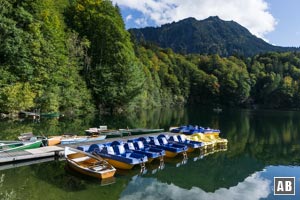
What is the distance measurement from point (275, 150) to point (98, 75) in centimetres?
3307

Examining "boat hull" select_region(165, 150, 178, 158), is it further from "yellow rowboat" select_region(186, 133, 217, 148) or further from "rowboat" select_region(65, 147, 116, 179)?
"rowboat" select_region(65, 147, 116, 179)

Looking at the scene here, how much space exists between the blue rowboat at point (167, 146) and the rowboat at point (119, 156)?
3.59m

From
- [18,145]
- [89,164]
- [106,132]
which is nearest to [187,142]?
[106,132]

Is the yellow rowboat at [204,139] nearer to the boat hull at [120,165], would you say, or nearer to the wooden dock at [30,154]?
the boat hull at [120,165]

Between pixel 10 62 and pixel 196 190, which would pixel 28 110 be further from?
pixel 196 190

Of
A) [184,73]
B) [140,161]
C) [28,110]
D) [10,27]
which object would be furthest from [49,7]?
[184,73]

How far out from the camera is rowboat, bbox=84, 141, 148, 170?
1929 cm

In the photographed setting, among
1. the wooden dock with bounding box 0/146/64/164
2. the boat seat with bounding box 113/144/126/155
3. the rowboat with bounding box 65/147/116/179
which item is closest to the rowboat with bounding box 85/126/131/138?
the wooden dock with bounding box 0/146/64/164

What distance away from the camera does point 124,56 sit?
55.6m

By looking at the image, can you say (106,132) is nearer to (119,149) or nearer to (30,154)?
(119,149)

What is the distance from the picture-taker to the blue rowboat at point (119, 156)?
19297 mm

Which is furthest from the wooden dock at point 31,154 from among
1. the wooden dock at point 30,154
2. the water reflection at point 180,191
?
the water reflection at point 180,191

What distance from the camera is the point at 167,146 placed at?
79.6ft

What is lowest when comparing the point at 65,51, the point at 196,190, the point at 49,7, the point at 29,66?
the point at 196,190
